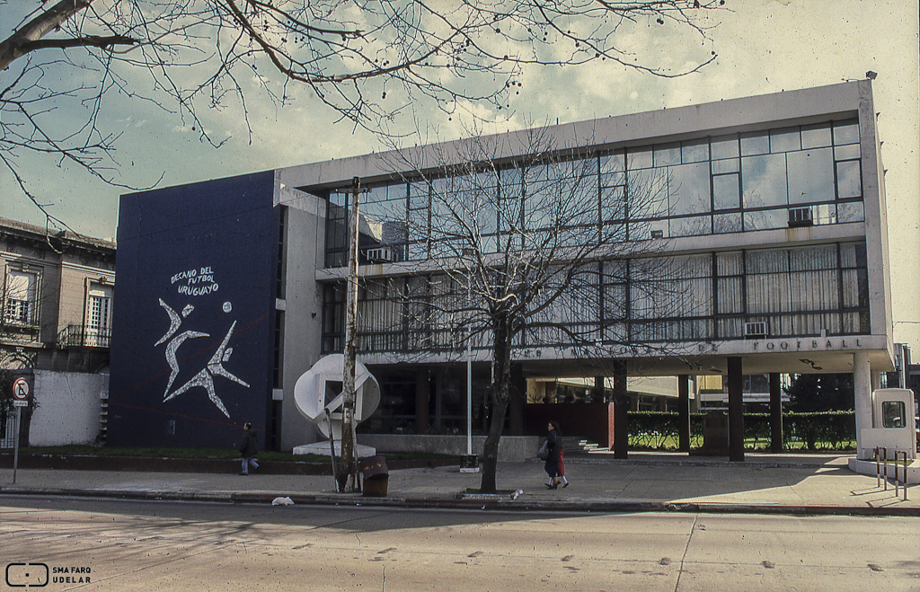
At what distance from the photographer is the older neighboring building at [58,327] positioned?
31734 millimetres

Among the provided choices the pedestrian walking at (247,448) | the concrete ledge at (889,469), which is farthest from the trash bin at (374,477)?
the concrete ledge at (889,469)

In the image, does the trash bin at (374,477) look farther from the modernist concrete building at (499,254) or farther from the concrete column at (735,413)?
the concrete column at (735,413)

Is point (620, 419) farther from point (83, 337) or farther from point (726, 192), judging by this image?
point (83, 337)

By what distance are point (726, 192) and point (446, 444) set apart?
41.0ft

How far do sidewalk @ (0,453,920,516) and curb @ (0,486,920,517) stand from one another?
0.02m

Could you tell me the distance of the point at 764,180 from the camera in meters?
24.0

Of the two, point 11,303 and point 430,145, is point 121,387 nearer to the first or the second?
point 11,303

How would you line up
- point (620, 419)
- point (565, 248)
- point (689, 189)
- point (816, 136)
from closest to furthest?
point (816, 136)
point (565, 248)
point (689, 189)
point (620, 419)

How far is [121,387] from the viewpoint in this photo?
31219 millimetres

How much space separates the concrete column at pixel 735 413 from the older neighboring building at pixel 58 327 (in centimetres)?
2425

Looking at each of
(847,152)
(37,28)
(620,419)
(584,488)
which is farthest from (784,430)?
(37,28)

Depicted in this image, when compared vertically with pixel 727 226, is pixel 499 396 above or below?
below

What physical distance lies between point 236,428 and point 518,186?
42.3 ft

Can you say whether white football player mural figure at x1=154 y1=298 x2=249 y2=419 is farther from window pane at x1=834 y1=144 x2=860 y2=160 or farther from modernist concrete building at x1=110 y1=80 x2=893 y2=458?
window pane at x1=834 y1=144 x2=860 y2=160
